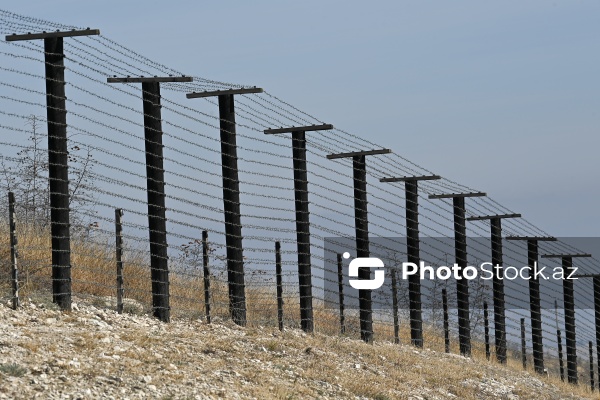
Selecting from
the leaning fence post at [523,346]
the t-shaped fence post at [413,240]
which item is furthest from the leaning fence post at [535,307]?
the t-shaped fence post at [413,240]

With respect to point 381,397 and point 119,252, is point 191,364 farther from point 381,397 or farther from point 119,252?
point 119,252

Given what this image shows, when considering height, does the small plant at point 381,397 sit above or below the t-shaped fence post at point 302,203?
below

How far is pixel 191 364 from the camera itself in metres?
12.4

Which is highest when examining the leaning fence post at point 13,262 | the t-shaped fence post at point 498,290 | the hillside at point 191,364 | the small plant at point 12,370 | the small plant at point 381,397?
the leaning fence post at point 13,262

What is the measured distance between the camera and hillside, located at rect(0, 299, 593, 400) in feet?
35.4

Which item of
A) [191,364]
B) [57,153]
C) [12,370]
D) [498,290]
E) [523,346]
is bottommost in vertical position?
[523,346]

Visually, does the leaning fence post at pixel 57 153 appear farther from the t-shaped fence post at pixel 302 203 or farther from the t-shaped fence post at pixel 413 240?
the t-shaped fence post at pixel 413 240

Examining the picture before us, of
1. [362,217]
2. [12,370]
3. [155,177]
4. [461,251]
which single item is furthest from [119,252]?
[461,251]

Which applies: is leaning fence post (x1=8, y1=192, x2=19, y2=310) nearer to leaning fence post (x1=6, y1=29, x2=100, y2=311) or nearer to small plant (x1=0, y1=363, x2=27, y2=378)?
leaning fence post (x1=6, y1=29, x2=100, y2=311)

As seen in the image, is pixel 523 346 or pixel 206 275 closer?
pixel 206 275

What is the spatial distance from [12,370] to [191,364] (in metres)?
2.43

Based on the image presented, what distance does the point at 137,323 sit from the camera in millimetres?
14734

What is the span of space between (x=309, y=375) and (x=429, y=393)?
2.68 metres

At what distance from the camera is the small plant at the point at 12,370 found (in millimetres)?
10414
